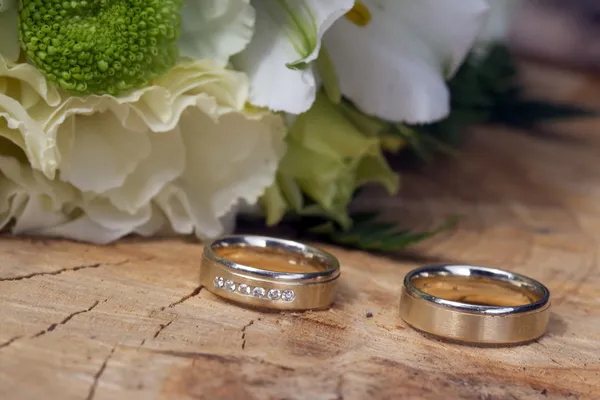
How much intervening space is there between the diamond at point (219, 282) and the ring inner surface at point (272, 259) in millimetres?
83

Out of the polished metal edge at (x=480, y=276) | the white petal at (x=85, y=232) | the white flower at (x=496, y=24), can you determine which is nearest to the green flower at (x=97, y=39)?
the white petal at (x=85, y=232)

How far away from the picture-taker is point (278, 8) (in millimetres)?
556

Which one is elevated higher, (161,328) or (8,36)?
(8,36)

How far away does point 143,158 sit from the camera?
56 centimetres

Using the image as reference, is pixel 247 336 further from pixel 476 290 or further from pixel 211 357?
pixel 476 290

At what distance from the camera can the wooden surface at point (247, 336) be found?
0.37 m

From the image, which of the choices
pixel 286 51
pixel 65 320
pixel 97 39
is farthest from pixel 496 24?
Result: pixel 65 320

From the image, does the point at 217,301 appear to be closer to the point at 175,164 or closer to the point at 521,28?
the point at 175,164

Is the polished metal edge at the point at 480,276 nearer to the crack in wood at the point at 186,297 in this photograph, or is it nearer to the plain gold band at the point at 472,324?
the plain gold band at the point at 472,324

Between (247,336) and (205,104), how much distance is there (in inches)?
7.0

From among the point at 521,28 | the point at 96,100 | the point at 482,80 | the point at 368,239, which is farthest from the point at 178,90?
the point at 521,28

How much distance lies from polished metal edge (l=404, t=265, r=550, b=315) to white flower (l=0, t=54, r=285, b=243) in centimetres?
14

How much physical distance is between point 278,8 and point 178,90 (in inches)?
3.7

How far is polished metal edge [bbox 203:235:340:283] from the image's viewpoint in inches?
19.1
